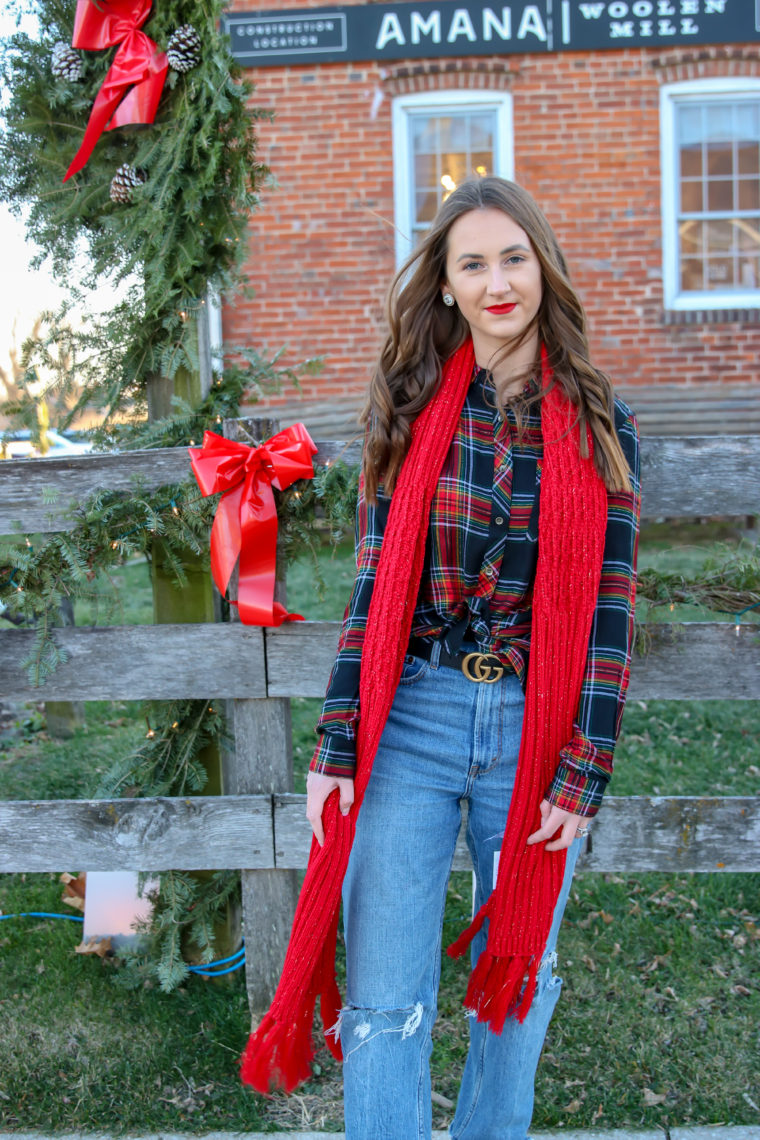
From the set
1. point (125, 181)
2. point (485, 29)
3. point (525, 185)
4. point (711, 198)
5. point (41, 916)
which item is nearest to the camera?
point (125, 181)

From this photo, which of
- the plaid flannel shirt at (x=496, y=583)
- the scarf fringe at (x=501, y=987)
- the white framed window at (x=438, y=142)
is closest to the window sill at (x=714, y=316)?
the white framed window at (x=438, y=142)

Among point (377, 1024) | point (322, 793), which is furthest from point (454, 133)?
point (377, 1024)

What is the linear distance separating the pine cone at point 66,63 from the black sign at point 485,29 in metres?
6.15

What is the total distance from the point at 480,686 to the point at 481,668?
1.3 inches

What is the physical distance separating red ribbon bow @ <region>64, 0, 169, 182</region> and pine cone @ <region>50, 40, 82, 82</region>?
6 cm

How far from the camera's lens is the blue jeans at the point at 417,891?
180 cm

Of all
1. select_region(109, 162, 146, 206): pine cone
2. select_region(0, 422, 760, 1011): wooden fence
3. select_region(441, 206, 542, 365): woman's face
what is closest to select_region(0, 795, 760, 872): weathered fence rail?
select_region(0, 422, 760, 1011): wooden fence

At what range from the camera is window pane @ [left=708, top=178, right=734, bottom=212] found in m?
8.82

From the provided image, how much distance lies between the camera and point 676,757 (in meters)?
4.41

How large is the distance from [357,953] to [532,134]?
8.05 metres

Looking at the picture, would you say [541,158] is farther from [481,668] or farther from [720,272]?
[481,668]

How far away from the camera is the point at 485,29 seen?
8.26 metres

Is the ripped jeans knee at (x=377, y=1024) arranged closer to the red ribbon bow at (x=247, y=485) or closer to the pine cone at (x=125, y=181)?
the red ribbon bow at (x=247, y=485)

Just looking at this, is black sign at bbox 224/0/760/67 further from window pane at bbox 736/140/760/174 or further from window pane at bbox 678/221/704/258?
window pane at bbox 678/221/704/258
